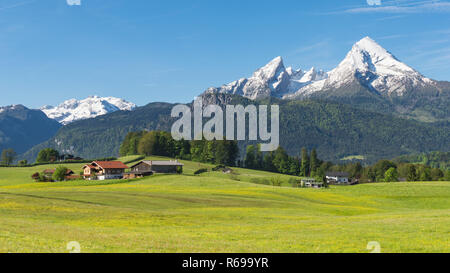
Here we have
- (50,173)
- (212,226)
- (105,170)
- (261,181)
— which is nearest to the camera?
(212,226)

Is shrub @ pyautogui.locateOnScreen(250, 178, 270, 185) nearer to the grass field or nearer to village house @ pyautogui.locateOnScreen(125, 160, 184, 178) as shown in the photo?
village house @ pyautogui.locateOnScreen(125, 160, 184, 178)

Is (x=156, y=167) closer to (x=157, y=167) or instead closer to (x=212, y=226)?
(x=157, y=167)

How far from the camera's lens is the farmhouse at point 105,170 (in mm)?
162125

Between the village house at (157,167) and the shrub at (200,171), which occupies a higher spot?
the village house at (157,167)

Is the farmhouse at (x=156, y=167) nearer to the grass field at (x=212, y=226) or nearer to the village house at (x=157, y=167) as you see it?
the village house at (x=157, y=167)

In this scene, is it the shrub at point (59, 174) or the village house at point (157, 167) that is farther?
the village house at point (157, 167)

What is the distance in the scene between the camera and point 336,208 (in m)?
71.8

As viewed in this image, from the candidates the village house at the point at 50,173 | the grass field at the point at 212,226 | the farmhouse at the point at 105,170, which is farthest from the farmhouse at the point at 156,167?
the grass field at the point at 212,226

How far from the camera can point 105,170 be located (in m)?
162

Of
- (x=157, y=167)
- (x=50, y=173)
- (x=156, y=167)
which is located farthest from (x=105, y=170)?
(x=50, y=173)

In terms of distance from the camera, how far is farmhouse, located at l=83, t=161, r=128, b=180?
532 ft

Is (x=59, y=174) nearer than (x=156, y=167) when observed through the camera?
Yes

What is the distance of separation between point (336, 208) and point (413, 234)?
128ft
